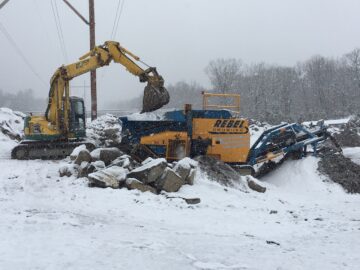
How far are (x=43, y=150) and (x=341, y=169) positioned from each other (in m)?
9.37

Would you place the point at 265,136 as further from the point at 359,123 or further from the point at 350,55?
the point at 350,55

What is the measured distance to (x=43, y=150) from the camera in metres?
14.9

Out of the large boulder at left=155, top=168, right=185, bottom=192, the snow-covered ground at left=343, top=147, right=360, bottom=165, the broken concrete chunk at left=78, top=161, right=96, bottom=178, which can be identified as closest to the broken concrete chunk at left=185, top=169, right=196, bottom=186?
the large boulder at left=155, top=168, right=185, bottom=192

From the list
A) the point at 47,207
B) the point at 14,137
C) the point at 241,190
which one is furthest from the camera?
the point at 14,137

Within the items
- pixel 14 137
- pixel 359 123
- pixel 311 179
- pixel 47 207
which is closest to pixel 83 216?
pixel 47 207

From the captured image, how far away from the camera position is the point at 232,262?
17.7ft

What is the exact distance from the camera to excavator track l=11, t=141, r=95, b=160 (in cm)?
1459

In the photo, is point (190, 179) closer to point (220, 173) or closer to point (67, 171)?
point (220, 173)

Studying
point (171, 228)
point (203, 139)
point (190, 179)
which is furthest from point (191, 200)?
point (203, 139)

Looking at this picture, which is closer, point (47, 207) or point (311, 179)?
point (47, 207)

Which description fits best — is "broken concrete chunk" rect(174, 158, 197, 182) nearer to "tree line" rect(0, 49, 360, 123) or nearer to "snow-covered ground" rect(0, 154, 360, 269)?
"snow-covered ground" rect(0, 154, 360, 269)

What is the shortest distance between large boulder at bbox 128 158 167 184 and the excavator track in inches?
251

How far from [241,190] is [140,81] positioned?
542 centimetres

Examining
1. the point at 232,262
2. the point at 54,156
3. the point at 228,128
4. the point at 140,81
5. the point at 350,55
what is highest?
the point at 350,55
